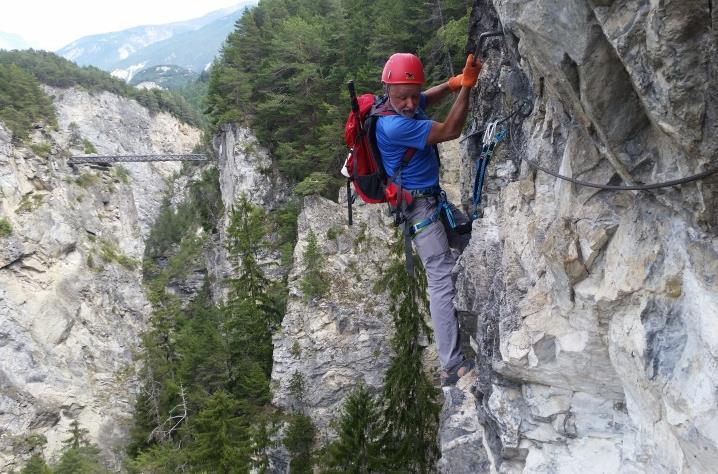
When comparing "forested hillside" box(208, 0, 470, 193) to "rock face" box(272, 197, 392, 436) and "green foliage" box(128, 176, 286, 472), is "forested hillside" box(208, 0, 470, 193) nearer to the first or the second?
"rock face" box(272, 197, 392, 436)

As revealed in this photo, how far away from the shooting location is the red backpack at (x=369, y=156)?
4859 millimetres

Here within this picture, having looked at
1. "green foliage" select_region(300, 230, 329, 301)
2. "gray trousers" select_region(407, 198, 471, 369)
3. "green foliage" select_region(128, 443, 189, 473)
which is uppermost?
"gray trousers" select_region(407, 198, 471, 369)

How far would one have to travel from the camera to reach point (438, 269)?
544 cm

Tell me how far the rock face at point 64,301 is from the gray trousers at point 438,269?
1049 inches

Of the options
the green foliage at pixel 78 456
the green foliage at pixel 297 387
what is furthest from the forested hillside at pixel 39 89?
the green foliage at pixel 297 387

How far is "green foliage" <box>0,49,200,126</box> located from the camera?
3903cm

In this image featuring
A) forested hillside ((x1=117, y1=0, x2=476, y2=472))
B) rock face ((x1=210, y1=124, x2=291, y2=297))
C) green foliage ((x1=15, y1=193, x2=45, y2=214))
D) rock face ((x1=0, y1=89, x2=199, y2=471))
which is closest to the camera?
forested hillside ((x1=117, y1=0, x2=476, y2=472))

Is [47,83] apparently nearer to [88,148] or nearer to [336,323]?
[88,148]

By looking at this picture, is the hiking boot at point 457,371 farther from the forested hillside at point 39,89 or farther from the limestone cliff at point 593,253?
the forested hillside at point 39,89

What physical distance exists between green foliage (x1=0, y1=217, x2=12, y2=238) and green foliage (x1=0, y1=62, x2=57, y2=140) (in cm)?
779

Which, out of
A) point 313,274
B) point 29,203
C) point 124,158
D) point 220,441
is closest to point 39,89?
point 124,158

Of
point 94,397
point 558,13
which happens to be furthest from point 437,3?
point 94,397

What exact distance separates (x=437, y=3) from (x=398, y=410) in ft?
44.3

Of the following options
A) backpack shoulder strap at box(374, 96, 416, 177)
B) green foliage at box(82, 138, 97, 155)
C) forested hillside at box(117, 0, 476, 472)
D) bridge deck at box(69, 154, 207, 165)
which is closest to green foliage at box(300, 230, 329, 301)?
forested hillside at box(117, 0, 476, 472)
